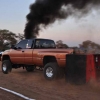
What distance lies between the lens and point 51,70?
977 cm

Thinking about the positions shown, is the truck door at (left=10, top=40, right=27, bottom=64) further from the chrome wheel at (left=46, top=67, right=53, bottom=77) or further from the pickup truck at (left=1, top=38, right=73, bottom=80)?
the chrome wheel at (left=46, top=67, right=53, bottom=77)

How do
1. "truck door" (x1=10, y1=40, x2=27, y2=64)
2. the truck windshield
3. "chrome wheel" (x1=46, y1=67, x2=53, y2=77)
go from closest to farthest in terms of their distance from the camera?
"chrome wheel" (x1=46, y1=67, x2=53, y2=77) < the truck windshield < "truck door" (x1=10, y1=40, x2=27, y2=64)

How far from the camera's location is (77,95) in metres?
7.02

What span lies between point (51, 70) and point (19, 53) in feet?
8.63

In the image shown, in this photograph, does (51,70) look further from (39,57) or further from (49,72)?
(39,57)

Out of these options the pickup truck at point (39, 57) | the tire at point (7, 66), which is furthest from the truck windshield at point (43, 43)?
the tire at point (7, 66)

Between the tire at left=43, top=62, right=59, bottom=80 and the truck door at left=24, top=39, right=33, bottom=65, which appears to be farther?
the truck door at left=24, top=39, right=33, bottom=65

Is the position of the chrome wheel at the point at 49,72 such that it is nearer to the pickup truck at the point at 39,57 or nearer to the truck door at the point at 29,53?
the pickup truck at the point at 39,57

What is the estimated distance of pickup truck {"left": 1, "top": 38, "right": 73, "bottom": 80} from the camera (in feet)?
31.6

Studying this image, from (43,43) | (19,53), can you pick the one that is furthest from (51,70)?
(19,53)

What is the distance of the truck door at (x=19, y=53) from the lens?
38.3 feet

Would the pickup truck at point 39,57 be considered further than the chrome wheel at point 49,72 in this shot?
No

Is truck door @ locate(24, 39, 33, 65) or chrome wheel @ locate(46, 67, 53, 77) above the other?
truck door @ locate(24, 39, 33, 65)

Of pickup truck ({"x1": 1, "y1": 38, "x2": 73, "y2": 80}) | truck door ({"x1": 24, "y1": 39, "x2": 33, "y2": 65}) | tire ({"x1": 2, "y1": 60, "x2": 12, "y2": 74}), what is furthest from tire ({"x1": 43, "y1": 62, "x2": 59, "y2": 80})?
tire ({"x1": 2, "y1": 60, "x2": 12, "y2": 74})
